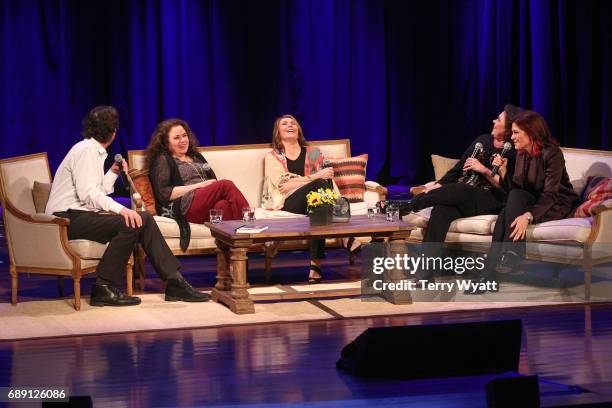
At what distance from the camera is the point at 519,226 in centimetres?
654

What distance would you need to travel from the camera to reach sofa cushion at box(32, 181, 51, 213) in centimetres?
670

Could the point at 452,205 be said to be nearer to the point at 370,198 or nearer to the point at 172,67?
the point at 370,198

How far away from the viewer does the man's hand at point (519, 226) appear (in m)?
6.54

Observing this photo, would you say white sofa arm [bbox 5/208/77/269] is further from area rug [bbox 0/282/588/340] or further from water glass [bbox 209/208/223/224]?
water glass [bbox 209/208/223/224]

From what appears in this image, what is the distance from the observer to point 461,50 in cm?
1091

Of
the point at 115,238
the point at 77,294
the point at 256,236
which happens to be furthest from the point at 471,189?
the point at 77,294

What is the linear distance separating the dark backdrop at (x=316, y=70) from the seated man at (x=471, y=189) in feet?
7.97

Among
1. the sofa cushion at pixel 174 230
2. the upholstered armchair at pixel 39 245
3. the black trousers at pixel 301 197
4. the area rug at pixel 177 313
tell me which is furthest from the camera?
the black trousers at pixel 301 197

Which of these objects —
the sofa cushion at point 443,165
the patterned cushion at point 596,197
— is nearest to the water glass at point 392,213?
the patterned cushion at point 596,197

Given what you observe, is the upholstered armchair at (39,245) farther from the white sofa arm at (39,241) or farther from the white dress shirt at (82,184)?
the white dress shirt at (82,184)

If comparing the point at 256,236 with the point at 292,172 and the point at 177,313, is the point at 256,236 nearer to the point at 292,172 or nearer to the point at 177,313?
the point at 177,313

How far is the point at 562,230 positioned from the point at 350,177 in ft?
5.84

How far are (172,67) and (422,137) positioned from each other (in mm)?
2762

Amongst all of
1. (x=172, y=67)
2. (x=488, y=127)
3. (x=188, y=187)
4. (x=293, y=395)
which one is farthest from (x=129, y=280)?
(x=488, y=127)
